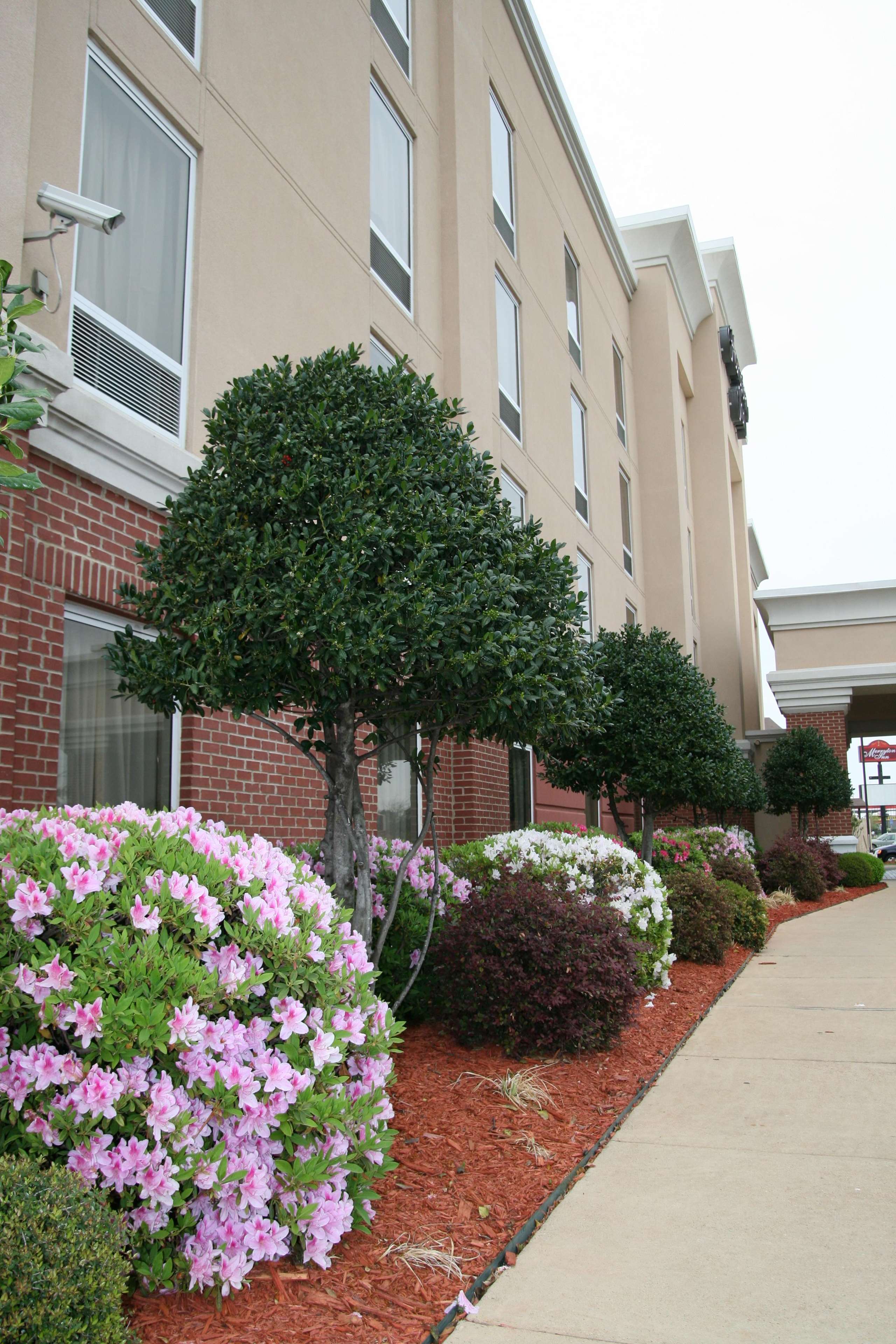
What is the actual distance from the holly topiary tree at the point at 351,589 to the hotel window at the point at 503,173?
1088cm

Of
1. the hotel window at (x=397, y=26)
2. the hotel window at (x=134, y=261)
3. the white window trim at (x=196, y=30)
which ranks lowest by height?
the hotel window at (x=134, y=261)

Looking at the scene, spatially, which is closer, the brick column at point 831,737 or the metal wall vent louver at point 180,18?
the metal wall vent louver at point 180,18

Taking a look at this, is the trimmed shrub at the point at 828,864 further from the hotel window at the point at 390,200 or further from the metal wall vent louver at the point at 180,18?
the metal wall vent louver at the point at 180,18

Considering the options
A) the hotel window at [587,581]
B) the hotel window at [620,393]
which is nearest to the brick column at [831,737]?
the hotel window at [620,393]

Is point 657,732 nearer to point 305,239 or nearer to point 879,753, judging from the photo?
point 305,239

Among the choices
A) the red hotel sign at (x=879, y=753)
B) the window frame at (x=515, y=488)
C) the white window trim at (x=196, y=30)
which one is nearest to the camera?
the white window trim at (x=196, y=30)

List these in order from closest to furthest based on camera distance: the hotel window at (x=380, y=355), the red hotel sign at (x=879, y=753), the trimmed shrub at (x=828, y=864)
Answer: the hotel window at (x=380, y=355), the trimmed shrub at (x=828, y=864), the red hotel sign at (x=879, y=753)

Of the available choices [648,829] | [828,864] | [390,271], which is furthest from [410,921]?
[828,864]

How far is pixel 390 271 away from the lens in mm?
12117

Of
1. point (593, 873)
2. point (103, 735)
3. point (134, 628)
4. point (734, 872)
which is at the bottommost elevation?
point (734, 872)

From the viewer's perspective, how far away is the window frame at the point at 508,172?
15.6m

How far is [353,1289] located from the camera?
3.59 metres

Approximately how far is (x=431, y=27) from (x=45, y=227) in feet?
31.6

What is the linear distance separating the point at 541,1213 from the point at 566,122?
1963 centimetres
